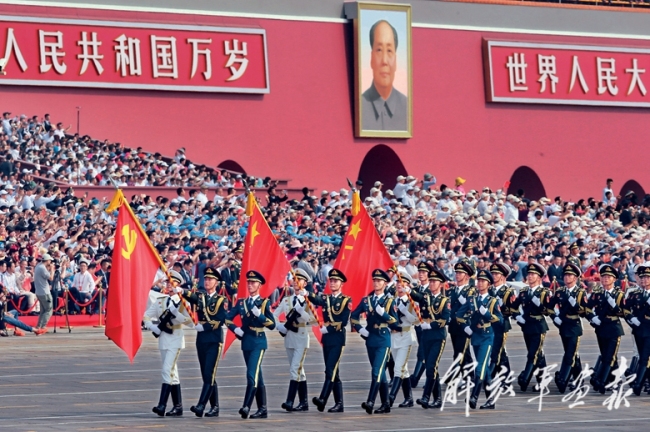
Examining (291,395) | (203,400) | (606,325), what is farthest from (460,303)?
(203,400)

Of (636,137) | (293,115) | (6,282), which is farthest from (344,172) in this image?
(6,282)

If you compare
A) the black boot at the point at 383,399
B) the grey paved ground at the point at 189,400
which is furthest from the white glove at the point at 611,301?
the black boot at the point at 383,399

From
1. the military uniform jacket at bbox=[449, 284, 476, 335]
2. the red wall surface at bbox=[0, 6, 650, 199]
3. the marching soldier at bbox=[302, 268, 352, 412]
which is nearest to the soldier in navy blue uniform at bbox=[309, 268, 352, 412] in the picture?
the marching soldier at bbox=[302, 268, 352, 412]

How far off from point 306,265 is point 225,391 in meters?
9.40

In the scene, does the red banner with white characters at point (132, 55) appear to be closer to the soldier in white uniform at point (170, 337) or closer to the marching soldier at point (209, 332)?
the soldier in white uniform at point (170, 337)

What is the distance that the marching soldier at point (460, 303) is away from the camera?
17.9 m

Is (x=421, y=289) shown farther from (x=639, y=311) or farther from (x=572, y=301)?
(x=639, y=311)

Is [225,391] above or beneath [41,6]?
beneath

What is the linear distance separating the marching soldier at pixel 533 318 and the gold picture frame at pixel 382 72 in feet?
79.3

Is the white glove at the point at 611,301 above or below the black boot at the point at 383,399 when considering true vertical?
above

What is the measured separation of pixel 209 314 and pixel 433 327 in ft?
9.46

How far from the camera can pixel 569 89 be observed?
47.5 m

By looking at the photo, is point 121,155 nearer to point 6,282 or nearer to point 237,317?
point 6,282

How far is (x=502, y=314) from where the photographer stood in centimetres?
1889
